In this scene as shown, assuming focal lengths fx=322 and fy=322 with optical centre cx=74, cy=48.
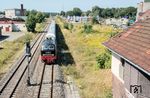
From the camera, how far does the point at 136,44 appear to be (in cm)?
1280

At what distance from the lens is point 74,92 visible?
20.5 metres

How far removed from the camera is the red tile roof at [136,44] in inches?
425

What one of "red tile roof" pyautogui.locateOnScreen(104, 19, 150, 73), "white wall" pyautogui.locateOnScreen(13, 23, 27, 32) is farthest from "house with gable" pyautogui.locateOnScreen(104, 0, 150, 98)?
"white wall" pyautogui.locateOnScreen(13, 23, 27, 32)

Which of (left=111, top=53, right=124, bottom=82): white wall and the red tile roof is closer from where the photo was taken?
the red tile roof

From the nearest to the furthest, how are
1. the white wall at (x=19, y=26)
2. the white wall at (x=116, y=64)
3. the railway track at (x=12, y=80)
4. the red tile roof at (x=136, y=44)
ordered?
1. the red tile roof at (x=136, y=44)
2. the white wall at (x=116, y=64)
3. the railway track at (x=12, y=80)
4. the white wall at (x=19, y=26)

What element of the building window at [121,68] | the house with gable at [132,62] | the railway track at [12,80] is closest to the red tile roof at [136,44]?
the house with gable at [132,62]

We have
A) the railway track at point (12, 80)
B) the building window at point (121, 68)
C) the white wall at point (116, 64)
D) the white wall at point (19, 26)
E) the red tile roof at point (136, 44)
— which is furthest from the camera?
the white wall at point (19, 26)

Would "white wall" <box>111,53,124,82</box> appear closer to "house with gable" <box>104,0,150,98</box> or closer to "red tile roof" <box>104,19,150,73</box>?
"house with gable" <box>104,0,150,98</box>

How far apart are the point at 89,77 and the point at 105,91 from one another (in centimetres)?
504

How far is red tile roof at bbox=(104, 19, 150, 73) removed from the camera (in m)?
10.8

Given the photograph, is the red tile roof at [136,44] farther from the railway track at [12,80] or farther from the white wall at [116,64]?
the railway track at [12,80]

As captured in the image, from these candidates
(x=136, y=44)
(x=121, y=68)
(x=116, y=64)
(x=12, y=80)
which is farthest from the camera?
(x=12, y=80)

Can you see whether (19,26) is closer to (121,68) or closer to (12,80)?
(12,80)

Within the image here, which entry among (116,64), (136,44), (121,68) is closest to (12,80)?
(116,64)
